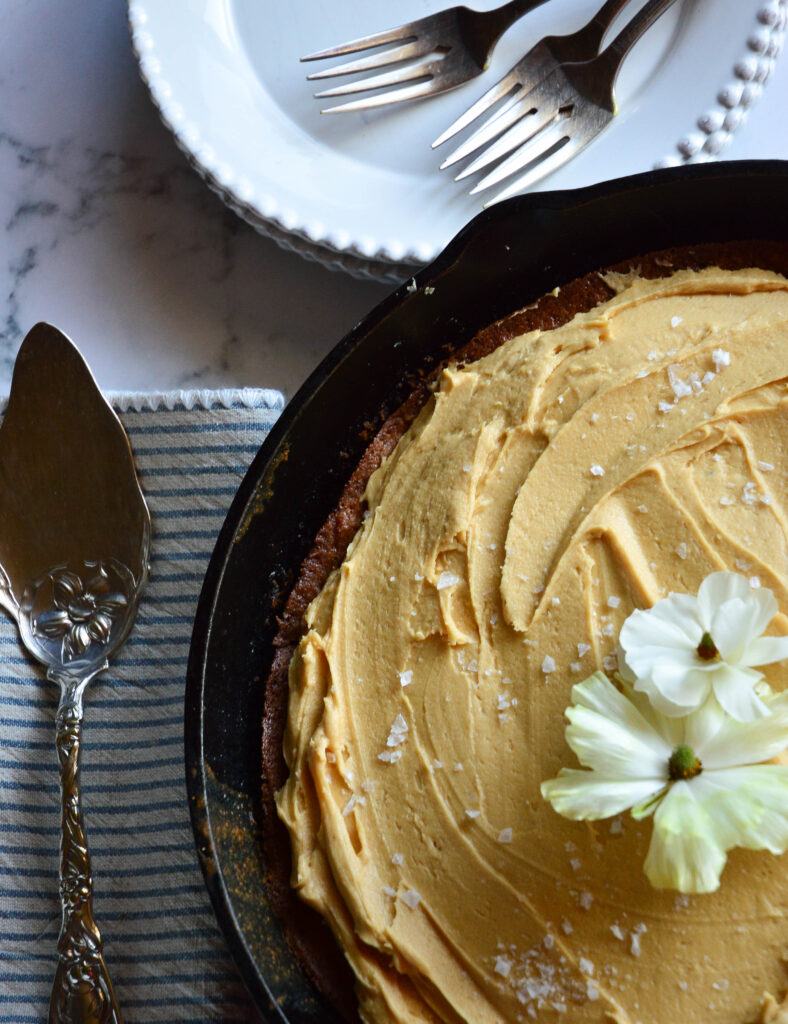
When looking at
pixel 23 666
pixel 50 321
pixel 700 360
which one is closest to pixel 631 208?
pixel 700 360

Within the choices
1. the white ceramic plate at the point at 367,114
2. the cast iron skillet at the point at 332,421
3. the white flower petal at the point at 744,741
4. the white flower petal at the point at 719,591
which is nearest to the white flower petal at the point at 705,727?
the white flower petal at the point at 744,741

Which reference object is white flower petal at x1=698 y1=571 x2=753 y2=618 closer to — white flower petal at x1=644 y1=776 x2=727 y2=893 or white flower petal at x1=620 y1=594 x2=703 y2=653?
white flower petal at x1=620 y1=594 x2=703 y2=653

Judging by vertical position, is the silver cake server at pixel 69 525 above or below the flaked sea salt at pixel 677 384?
above

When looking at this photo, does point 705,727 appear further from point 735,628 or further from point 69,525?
point 69,525

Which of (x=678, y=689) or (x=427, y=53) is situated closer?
(x=678, y=689)

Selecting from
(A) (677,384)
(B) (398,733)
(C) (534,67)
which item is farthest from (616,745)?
(C) (534,67)

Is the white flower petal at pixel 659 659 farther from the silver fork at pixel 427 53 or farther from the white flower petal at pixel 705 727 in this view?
the silver fork at pixel 427 53

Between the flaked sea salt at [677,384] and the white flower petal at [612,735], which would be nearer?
the white flower petal at [612,735]
